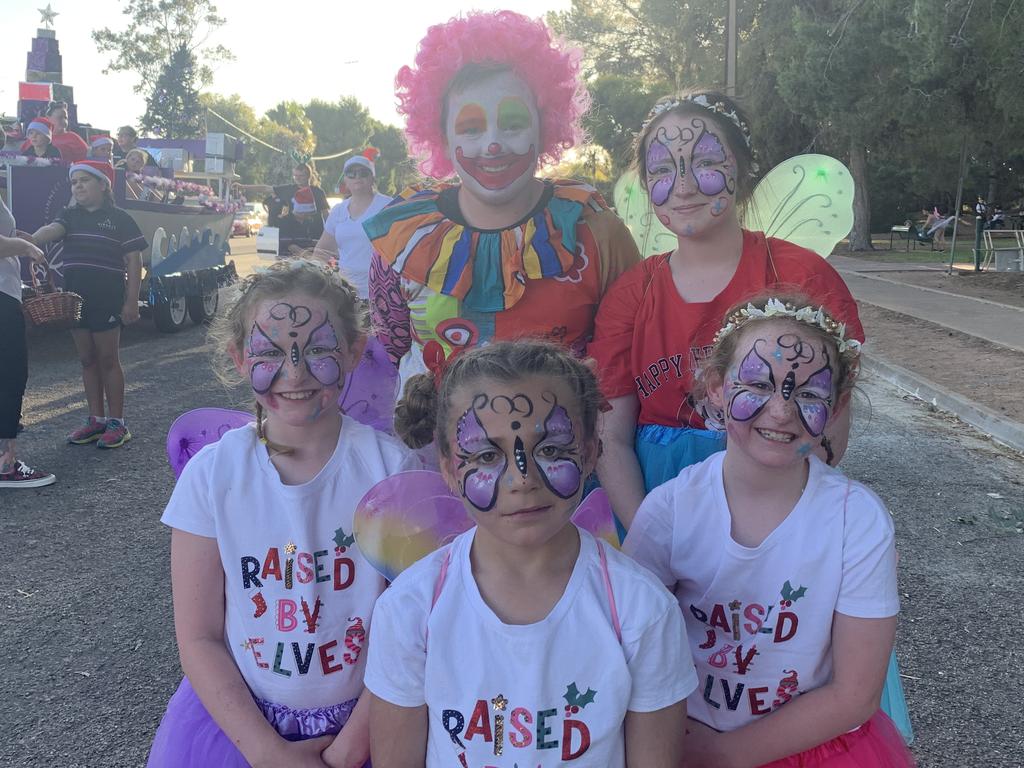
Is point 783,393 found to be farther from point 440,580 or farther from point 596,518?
point 440,580

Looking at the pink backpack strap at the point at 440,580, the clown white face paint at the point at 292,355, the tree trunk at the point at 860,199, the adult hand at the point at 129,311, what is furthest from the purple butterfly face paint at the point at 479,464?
the tree trunk at the point at 860,199

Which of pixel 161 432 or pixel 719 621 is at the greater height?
pixel 719 621

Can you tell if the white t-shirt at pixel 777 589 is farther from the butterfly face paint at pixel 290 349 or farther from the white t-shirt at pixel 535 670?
the butterfly face paint at pixel 290 349

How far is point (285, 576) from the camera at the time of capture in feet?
5.94

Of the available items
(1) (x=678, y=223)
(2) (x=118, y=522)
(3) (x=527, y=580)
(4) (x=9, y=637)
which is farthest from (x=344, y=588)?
(2) (x=118, y=522)

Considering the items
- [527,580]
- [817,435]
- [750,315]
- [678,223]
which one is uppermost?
[678,223]

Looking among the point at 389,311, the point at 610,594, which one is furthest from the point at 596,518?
the point at 389,311

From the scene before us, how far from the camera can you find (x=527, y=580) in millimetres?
1595

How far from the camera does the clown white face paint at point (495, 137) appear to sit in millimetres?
2275

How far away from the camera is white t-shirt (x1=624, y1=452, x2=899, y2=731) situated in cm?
169

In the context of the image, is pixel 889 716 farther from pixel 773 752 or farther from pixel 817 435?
pixel 817 435

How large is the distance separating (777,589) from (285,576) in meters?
0.98

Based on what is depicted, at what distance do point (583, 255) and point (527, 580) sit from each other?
98 cm

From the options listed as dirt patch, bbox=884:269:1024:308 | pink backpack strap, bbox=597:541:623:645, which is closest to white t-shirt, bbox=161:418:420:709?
pink backpack strap, bbox=597:541:623:645
